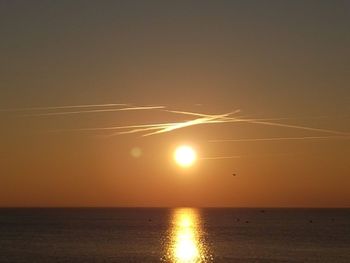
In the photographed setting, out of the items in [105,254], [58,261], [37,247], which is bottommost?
[58,261]

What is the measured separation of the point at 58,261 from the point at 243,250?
39.0 metres

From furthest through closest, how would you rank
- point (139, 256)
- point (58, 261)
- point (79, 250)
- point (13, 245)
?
point (13, 245) → point (79, 250) → point (139, 256) → point (58, 261)

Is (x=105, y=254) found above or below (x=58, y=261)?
above

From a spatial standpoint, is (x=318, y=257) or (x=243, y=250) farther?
(x=243, y=250)

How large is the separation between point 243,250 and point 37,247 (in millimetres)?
40606

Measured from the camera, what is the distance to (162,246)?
390 feet

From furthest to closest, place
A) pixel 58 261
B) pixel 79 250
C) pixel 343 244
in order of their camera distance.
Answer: pixel 343 244 < pixel 79 250 < pixel 58 261

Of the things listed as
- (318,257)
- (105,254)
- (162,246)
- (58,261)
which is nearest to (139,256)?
(105,254)

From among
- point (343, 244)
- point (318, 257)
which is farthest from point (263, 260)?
point (343, 244)

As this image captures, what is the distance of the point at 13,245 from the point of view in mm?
114500

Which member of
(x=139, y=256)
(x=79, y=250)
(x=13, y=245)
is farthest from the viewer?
(x=13, y=245)

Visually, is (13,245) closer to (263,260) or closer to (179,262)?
(179,262)

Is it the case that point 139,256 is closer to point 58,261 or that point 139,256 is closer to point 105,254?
point 105,254

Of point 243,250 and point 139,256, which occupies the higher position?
point 243,250
